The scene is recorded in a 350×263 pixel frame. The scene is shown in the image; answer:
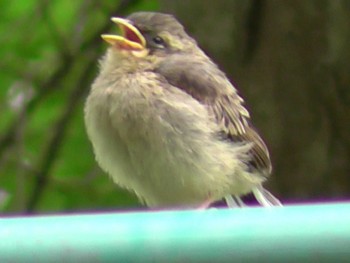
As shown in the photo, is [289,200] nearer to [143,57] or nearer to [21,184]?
[143,57]

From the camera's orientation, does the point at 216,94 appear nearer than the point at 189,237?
No

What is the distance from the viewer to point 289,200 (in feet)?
16.2

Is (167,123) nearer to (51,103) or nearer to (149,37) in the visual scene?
(149,37)

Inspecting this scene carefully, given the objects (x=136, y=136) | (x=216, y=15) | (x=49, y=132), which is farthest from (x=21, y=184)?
(x=136, y=136)

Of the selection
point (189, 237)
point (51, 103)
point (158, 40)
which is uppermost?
point (189, 237)

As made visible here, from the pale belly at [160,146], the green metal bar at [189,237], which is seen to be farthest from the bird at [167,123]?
the green metal bar at [189,237]

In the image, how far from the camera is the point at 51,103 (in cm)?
648

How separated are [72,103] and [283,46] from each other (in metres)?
1.78

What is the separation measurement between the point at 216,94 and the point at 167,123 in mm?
426

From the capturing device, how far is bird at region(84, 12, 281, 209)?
144 inches

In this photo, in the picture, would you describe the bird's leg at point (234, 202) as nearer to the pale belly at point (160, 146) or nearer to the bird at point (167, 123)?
the bird at point (167, 123)

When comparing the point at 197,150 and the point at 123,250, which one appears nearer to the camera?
the point at 123,250

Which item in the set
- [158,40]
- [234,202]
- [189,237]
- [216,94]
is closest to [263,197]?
[234,202]

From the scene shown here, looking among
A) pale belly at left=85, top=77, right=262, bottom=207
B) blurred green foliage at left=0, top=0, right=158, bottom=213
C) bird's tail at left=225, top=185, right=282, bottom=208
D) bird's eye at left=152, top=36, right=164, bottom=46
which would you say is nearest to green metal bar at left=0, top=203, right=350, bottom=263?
pale belly at left=85, top=77, right=262, bottom=207
